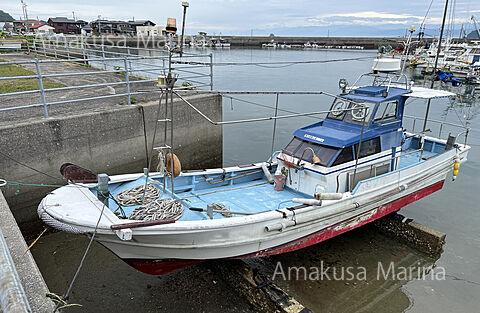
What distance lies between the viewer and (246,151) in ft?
46.5

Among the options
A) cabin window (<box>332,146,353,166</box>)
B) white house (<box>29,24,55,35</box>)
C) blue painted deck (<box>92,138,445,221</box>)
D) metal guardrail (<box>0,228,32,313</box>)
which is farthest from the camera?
white house (<box>29,24,55,35</box>)

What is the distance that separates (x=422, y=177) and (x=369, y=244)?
224 centimetres

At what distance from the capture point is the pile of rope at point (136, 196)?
5.60 metres

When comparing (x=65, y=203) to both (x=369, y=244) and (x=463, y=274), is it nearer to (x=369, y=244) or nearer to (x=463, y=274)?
(x=369, y=244)

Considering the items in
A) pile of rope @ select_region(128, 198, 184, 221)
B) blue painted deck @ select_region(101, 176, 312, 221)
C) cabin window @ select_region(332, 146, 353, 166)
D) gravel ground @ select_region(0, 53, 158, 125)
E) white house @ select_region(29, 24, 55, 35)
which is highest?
white house @ select_region(29, 24, 55, 35)

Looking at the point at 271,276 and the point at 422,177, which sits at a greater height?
the point at 422,177

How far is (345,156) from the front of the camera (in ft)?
21.9

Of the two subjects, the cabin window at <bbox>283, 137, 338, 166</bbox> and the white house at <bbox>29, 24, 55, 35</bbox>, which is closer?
the cabin window at <bbox>283, 137, 338, 166</bbox>

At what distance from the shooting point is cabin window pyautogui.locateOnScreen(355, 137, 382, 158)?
6.97 m

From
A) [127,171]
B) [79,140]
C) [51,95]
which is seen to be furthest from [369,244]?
[51,95]

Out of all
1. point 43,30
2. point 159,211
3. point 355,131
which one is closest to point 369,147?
point 355,131

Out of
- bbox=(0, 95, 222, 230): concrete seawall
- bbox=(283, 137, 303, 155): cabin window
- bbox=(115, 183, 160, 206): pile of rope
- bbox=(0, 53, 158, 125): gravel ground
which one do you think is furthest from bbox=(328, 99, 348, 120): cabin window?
bbox=(0, 53, 158, 125): gravel ground

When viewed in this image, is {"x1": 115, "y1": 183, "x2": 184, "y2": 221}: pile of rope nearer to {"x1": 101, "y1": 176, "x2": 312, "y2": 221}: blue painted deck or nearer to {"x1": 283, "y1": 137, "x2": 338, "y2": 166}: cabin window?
{"x1": 101, "y1": 176, "x2": 312, "y2": 221}: blue painted deck

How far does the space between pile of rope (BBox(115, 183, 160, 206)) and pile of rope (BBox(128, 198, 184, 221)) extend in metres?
0.26
